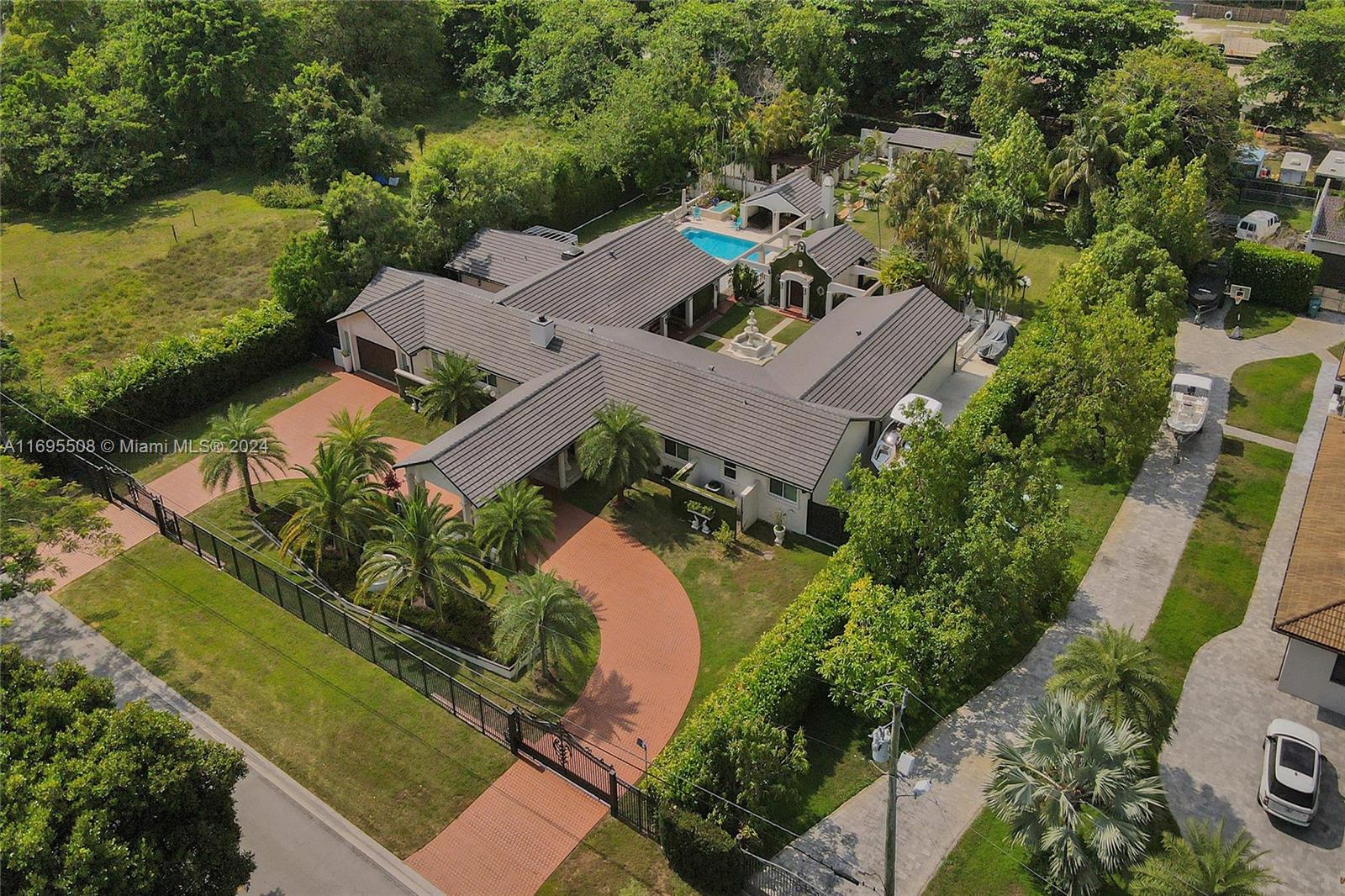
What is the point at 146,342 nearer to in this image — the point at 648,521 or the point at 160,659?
the point at 160,659

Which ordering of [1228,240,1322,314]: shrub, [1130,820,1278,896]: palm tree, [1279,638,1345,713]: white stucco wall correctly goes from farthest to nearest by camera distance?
[1228,240,1322,314]: shrub, [1279,638,1345,713]: white stucco wall, [1130,820,1278,896]: palm tree

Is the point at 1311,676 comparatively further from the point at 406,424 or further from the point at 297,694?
the point at 406,424

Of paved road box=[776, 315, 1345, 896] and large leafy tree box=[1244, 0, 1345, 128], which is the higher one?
large leafy tree box=[1244, 0, 1345, 128]

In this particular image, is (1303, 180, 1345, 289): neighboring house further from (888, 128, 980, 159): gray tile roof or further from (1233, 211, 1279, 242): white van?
(888, 128, 980, 159): gray tile roof

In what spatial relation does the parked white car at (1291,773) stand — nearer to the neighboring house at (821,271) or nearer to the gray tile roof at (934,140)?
the neighboring house at (821,271)

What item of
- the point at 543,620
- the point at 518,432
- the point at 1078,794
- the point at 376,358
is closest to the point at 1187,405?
the point at 1078,794

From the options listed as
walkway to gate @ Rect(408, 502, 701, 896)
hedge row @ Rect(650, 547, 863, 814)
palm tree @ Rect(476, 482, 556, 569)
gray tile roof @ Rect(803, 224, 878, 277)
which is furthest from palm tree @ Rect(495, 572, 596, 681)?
gray tile roof @ Rect(803, 224, 878, 277)

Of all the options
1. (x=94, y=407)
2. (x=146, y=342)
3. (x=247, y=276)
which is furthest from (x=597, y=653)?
(x=247, y=276)
